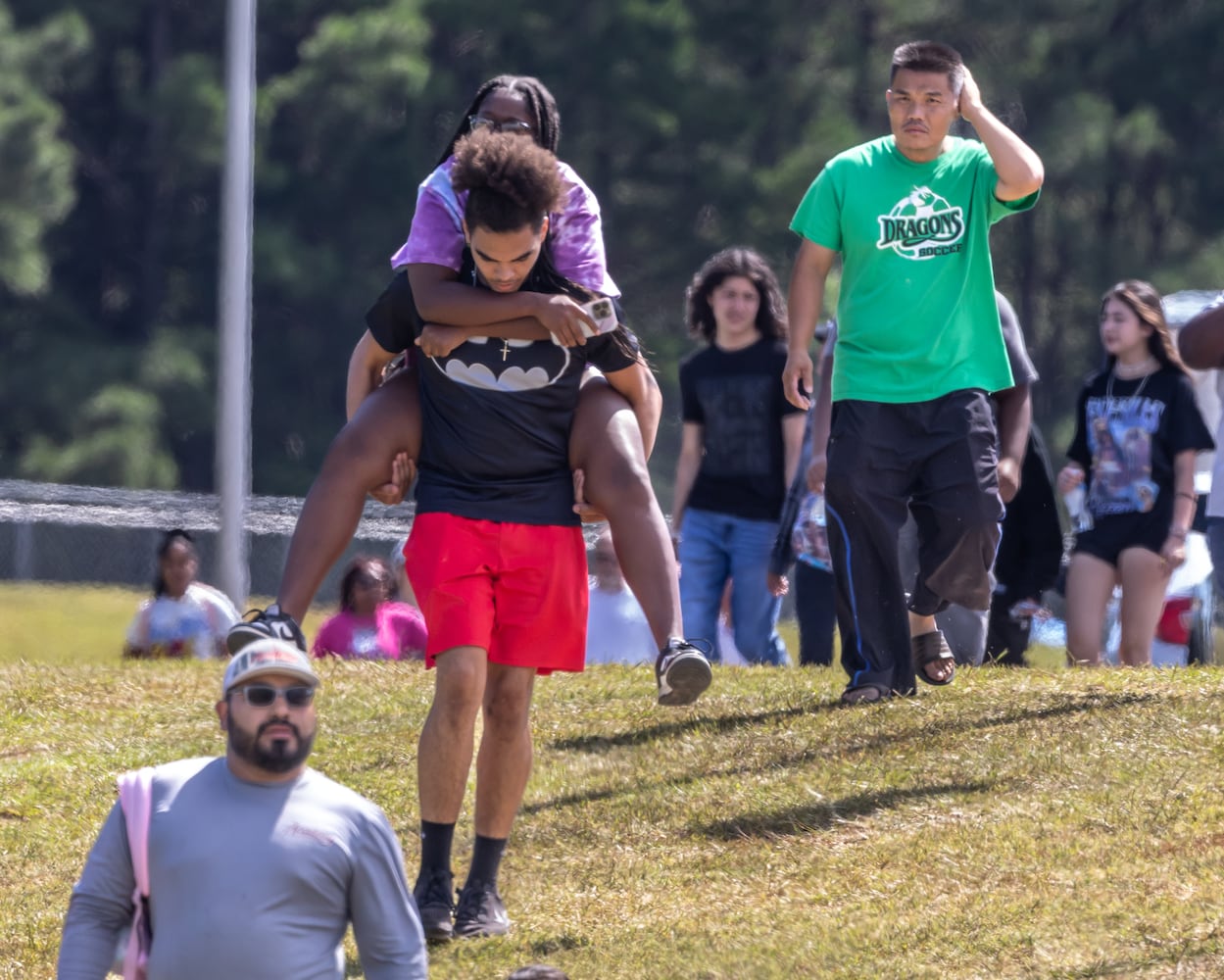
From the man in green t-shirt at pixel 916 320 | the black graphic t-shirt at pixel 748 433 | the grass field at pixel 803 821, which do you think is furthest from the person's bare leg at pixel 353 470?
the black graphic t-shirt at pixel 748 433

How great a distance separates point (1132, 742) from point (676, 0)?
91.1 ft

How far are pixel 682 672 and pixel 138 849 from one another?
62.4 inches

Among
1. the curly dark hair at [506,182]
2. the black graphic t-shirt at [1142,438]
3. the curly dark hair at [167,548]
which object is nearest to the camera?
the curly dark hair at [506,182]

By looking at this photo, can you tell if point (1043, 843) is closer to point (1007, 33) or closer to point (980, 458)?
point (980, 458)

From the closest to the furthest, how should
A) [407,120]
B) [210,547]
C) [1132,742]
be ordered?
[1132,742]
[210,547]
[407,120]

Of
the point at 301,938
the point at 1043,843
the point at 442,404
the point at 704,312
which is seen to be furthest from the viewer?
the point at 704,312

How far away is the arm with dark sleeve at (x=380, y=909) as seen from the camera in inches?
Result: 158

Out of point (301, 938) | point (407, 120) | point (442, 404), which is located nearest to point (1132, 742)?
point (442, 404)

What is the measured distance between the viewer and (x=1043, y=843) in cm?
579

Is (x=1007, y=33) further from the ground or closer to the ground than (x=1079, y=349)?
further from the ground

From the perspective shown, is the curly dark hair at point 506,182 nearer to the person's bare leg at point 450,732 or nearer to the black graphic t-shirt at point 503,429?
the black graphic t-shirt at point 503,429

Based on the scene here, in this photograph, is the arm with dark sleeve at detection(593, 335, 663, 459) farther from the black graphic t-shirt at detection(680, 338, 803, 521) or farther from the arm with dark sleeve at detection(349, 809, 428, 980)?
the black graphic t-shirt at detection(680, 338, 803, 521)

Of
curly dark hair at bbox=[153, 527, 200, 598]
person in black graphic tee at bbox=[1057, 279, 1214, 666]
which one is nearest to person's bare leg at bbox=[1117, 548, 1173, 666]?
person in black graphic tee at bbox=[1057, 279, 1214, 666]

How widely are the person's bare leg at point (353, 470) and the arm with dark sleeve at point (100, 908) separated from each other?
58.7 inches
